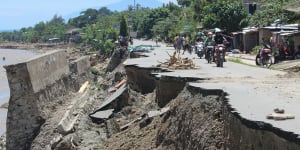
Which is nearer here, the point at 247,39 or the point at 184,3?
the point at 247,39

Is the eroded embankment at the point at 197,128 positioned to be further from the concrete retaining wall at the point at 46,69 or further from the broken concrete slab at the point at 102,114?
the concrete retaining wall at the point at 46,69

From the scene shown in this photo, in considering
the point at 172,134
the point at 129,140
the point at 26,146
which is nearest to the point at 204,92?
the point at 172,134

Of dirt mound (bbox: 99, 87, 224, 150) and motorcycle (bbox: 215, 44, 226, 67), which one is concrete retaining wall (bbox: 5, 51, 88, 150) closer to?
dirt mound (bbox: 99, 87, 224, 150)

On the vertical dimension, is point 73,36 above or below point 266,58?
below

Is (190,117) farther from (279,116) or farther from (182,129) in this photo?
(279,116)

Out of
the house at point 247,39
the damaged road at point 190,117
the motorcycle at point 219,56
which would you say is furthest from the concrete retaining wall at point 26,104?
the house at point 247,39

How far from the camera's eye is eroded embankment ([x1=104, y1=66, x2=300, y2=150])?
6.56 metres

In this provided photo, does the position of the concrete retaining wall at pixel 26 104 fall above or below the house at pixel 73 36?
above

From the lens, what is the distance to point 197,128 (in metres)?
9.21

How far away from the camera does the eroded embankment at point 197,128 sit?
6.56m

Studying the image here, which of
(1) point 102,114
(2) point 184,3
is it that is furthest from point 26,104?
(2) point 184,3

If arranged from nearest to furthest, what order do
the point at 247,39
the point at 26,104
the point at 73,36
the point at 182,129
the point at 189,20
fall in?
the point at 182,129 < the point at 26,104 < the point at 247,39 < the point at 189,20 < the point at 73,36

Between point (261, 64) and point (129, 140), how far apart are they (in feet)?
35.2

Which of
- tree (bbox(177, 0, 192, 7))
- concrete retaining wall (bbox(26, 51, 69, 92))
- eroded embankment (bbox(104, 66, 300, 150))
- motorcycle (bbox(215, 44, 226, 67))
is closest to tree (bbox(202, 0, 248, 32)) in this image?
concrete retaining wall (bbox(26, 51, 69, 92))
